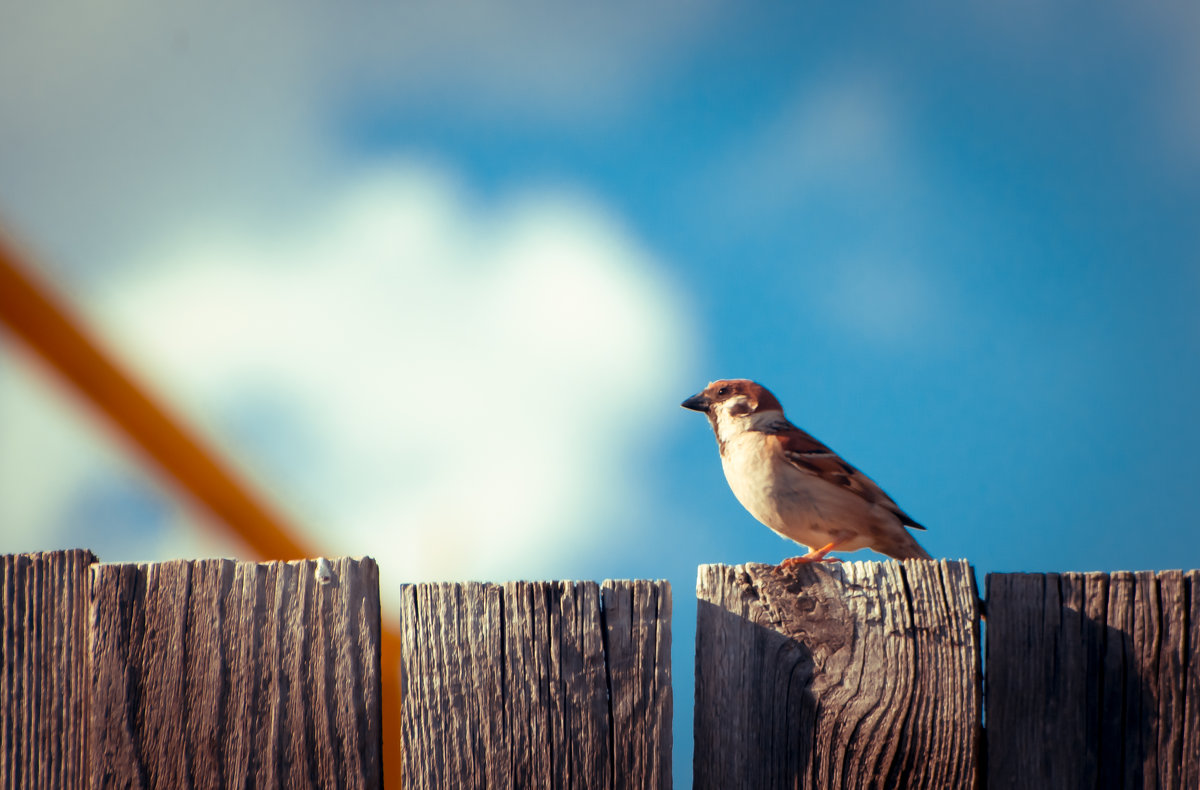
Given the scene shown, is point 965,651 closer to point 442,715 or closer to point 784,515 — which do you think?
point 442,715

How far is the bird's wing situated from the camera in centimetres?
404

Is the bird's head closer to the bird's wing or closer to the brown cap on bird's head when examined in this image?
the brown cap on bird's head

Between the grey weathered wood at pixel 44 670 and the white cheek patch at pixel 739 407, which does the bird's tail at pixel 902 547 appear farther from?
the grey weathered wood at pixel 44 670

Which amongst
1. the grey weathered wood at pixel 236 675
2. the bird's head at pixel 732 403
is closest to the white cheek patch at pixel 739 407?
the bird's head at pixel 732 403

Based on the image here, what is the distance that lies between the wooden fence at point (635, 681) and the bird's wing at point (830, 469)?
2.18 metres

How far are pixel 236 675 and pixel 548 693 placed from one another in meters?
0.65

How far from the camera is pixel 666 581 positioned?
1800 millimetres

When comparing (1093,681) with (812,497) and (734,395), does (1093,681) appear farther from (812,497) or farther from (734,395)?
(734,395)

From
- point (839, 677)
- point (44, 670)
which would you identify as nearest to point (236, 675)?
point (44, 670)

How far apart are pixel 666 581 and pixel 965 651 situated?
632 millimetres

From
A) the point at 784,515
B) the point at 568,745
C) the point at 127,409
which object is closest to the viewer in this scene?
the point at 568,745

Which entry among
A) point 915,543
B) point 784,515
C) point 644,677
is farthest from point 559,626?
point 915,543

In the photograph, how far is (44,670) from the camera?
1.91m

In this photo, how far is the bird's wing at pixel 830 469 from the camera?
4.04 m
